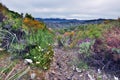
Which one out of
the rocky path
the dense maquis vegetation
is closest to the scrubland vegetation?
the dense maquis vegetation

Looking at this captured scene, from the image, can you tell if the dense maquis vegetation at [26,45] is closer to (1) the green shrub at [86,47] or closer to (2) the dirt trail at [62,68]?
(2) the dirt trail at [62,68]

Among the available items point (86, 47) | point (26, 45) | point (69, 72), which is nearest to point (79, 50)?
point (86, 47)

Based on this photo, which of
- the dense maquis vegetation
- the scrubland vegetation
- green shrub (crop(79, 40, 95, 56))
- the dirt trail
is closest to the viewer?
the dirt trail

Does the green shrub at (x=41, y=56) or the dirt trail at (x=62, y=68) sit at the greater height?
the green shrub at (x=41, y=56)

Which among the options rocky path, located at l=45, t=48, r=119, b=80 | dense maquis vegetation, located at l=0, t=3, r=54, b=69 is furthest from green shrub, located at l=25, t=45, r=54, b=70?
rocky path, located at l=45, t=48, r=119, b=80

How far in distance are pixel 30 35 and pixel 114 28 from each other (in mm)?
2390

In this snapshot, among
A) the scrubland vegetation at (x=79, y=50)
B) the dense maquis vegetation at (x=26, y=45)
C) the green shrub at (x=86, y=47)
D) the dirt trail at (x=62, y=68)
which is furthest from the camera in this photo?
the green shrub at (x=86, y=47)

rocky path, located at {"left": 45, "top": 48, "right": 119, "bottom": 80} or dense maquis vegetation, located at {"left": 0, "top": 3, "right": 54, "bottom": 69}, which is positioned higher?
dense maquis vegetation, located at {"left": 0, "top": 3, "right": 54, "bottom": 69}

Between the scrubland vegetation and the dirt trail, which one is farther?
the scrubland vegetation

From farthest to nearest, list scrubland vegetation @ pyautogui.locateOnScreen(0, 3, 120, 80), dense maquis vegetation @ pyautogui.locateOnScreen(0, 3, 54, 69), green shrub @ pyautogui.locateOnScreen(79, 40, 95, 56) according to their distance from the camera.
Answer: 1. green shrub @ pyautogui.locateOnScreen(79, 40, 95, 56)
2. scrubland vegetation @ pyautogui.locateOnScreen(0, 3, 120, 80)
3. dense maquis vegetation @ pyautogui.locateOnScreen(0, 3, 54, 69)

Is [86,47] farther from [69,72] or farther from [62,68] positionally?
[69,72]

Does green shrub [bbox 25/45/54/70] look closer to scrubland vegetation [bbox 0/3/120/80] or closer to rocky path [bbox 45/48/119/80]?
scrubland vegetation [bbox 0/3/120/80]

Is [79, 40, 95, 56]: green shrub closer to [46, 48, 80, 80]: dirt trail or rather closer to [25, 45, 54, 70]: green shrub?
[46, 48, 80, 80]: dirt trail

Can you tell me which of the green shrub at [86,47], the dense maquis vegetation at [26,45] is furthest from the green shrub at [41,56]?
the green shrub at [86,47]
